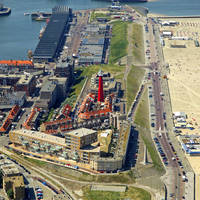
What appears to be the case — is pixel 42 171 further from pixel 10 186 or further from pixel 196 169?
pixel 196 169

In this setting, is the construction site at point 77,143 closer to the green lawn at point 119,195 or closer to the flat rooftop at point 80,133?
the flat rooftop at point 80,133

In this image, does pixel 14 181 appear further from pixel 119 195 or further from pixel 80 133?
pixel 119 195

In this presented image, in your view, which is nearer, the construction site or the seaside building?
the seaside building

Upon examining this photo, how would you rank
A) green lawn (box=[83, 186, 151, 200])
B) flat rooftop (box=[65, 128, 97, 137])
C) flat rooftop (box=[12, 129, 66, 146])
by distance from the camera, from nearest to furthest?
1. green lawn (box=[83, 186, 151, 200])
2. flat rooftop (box=[65, 128, 97, 137])
3. flat rooftop (box=[12, 129, 66, 146])

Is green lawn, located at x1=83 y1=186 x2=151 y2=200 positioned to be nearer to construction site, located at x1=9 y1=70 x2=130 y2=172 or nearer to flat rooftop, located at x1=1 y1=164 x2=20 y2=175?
construction site, located at x1=9 y1=70 x2=130 y2=172

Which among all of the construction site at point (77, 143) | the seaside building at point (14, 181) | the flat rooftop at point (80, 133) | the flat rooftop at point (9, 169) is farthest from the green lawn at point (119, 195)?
the flat rooftop at point (9, 169)

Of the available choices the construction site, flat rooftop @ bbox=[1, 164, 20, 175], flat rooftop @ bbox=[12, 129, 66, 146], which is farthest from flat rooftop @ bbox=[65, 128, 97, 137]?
flat rooftop @ bbox=[1, 164, 20, 175]

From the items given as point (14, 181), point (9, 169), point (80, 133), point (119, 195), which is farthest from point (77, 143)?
point (14, 181)
